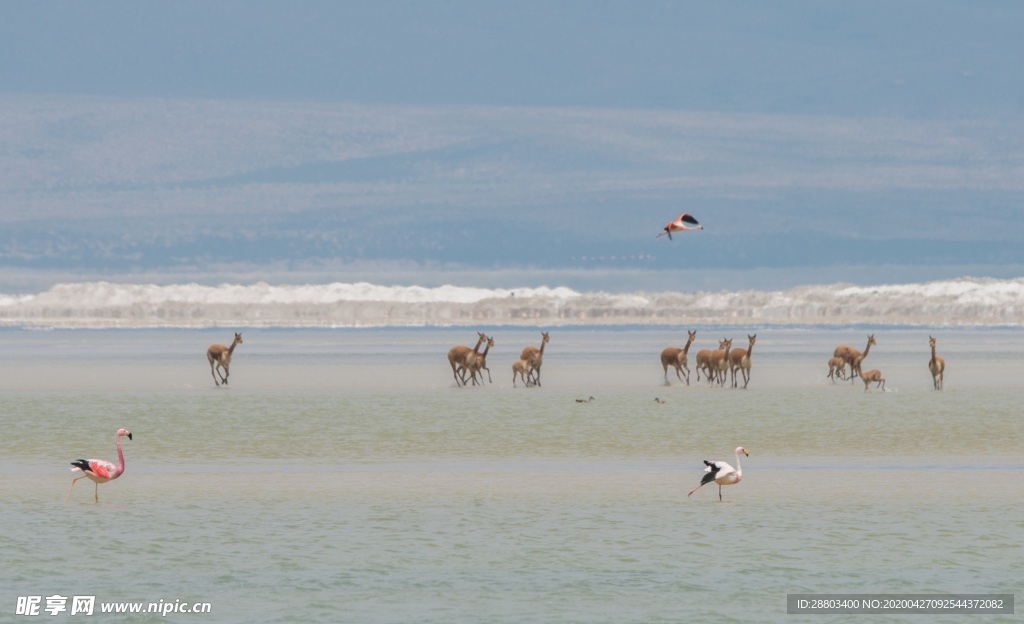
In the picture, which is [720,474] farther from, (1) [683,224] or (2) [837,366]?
(2) [837,366]

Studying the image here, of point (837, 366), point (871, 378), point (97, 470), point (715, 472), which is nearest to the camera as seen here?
point (715, 472)

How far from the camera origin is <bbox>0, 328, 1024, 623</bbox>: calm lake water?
14.3 metres

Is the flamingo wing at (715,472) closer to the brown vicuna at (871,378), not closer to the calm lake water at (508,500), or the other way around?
the calm lake water at (508,500)

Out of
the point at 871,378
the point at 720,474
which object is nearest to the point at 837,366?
the point at 871,378

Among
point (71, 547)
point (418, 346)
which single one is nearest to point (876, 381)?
point (71, 547)

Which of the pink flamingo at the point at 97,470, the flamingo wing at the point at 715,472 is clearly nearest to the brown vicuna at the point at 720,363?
the flamingo wing at the point at 715,472

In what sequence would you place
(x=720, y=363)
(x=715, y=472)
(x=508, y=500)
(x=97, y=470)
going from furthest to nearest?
1. (x=720, y=363)
2. (x=508, y=500)
3. (x=97, y=470)
4. (x=715, y=472)

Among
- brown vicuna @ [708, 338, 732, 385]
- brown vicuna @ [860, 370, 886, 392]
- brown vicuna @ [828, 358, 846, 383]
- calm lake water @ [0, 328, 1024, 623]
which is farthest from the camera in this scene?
brown vicuna @ [828, 358, 846, 383]

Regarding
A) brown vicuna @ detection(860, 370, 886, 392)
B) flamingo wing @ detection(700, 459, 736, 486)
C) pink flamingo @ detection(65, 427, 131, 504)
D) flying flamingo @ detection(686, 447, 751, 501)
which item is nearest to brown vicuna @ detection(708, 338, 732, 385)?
brown vicuna @ detection(860, 370, 886, 392)

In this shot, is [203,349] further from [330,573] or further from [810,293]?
[810,293]

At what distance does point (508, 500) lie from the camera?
64.0ft

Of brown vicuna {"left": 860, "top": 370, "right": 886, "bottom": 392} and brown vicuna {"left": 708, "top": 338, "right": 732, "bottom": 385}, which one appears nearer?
brown vicuna {"left": 860, "top": 370, "right": 886, "bottom": 392}

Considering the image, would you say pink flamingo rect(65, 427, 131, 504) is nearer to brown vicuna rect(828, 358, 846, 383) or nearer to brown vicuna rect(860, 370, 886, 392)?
brown vicuna rect(860, 370, 886, 392)

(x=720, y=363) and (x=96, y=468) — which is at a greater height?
(x=720, y=363)
